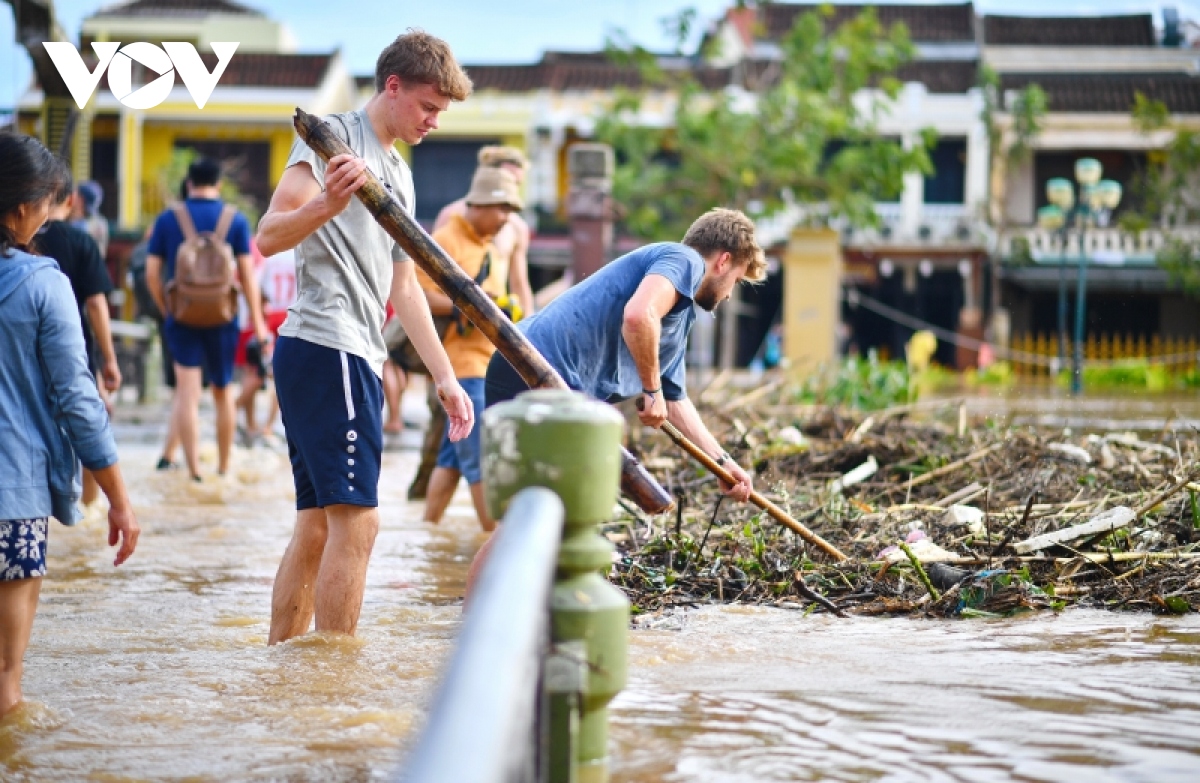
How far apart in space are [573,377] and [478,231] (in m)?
2.13

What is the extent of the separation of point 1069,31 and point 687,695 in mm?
39970

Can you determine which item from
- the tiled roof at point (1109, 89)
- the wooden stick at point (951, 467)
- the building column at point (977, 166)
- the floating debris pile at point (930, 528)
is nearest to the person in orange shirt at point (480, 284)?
the floating debris pile at point (930, 528)

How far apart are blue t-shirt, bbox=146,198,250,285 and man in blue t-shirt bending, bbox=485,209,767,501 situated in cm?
423

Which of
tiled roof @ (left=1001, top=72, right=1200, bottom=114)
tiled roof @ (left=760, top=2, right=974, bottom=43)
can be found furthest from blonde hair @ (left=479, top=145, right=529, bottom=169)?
tiled roof @ (left=760, top=2, right=974, bottom=43)

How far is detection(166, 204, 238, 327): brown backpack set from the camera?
28.9 feet

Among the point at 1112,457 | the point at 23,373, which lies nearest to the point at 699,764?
the point at 23,373

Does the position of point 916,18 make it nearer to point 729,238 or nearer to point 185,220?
point 185,220

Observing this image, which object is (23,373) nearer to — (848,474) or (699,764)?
(699,764)

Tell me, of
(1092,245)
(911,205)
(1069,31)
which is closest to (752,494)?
(1092,245)

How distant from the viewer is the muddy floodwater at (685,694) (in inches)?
128

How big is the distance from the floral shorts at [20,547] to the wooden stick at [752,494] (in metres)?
2.12

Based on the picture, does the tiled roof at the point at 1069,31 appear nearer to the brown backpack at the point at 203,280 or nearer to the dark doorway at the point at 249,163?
the dark doorway at the point at 249,163

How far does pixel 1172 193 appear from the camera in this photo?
31234mm

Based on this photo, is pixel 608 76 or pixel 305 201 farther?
pixel 608 76
